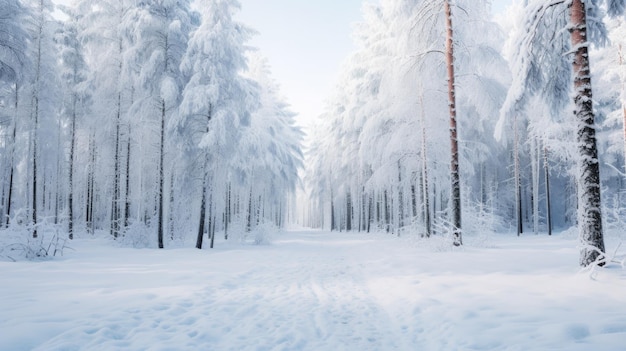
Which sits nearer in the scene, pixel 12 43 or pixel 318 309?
pixel 318 309

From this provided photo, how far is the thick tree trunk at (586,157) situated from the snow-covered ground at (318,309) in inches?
24.3

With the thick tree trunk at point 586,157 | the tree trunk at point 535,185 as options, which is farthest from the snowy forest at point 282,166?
the tree trunk at point 535,185

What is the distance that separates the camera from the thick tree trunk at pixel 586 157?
6.25m

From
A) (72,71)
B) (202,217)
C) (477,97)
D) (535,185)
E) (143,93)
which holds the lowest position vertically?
(202,217)

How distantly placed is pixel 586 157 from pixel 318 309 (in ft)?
18.4

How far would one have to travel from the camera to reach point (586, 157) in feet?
20.8

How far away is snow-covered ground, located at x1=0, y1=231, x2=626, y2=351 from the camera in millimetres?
3748

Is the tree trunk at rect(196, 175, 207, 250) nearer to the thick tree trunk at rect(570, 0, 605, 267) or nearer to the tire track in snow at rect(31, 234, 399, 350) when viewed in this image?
the tire track in snow at rect(31, 234, 399, 350)

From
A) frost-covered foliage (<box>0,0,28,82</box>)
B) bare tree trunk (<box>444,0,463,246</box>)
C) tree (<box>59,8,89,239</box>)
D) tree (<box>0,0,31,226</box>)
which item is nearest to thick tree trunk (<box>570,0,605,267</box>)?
bare tree trunk (<box>444,0,463,246</box>)

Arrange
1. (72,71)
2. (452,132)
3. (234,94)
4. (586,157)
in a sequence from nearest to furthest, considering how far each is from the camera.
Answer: (586,157) → (452,132) → (234,94) → (72,71)

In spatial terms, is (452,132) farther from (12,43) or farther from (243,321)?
(12,43)

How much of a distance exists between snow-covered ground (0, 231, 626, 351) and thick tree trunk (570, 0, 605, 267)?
0.62 meters

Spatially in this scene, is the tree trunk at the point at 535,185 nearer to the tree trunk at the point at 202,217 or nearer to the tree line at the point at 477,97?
the tree line at the point at 477,97

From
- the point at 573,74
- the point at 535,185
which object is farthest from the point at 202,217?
the point at 535,185
